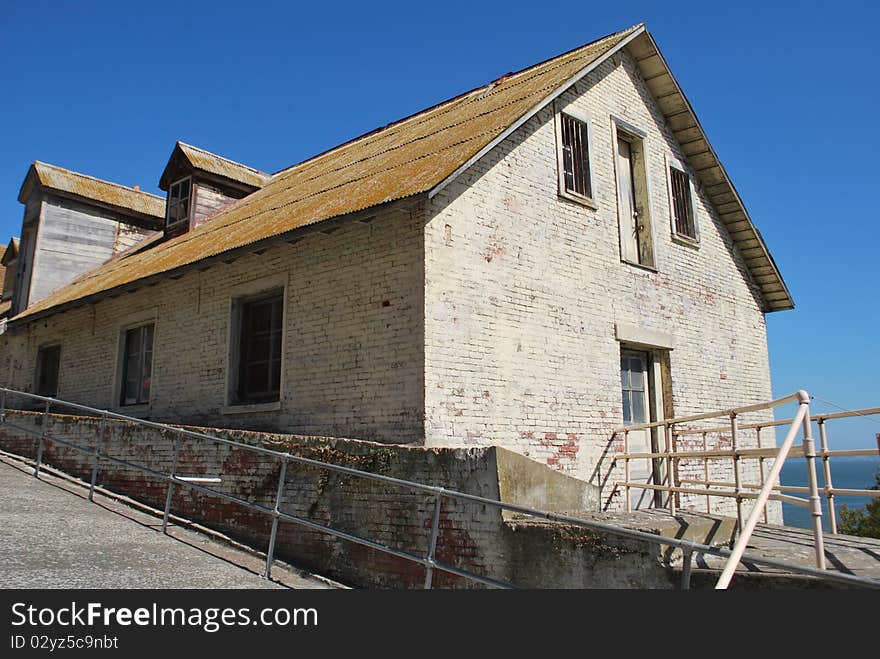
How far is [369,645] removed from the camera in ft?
13.1

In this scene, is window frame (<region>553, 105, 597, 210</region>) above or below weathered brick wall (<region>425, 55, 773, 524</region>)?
above

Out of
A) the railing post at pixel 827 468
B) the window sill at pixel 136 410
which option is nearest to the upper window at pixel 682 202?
the railing post at pixel 827 468

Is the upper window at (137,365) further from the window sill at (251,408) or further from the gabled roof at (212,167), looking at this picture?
the gabled roof at (212,167)

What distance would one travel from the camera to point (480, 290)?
8.77 m

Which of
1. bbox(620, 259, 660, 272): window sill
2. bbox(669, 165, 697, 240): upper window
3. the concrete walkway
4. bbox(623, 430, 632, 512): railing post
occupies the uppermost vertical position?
bbox(669, 165, 697, 240): upper window

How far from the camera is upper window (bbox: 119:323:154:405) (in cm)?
1264

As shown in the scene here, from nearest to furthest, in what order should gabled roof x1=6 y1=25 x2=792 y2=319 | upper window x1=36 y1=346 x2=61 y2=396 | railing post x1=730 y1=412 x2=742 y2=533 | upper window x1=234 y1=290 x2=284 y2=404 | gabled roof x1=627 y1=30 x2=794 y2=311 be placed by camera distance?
railing post x1=730 y1=412 x2=742 y2=533 → gabled roof x1=6 y1=25 x2=792 y2=319 → upper window x1=234 y1=290 x2=284 y2=404 → gabled roof x1=627 y1=30 x2=794 y2=311 → upper window x1=36 y1=346 x2=61 y2=396

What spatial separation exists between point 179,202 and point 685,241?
36.8 feet

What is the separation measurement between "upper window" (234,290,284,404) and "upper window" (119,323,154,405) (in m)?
2.61

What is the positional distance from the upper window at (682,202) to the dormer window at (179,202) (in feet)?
34.4

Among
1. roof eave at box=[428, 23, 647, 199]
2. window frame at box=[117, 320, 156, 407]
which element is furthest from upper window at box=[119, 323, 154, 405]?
roof eave at box=[428, 23, 647, 199]

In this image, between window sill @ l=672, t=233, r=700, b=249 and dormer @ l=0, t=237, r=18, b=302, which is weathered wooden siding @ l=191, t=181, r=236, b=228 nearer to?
dormer @ l=0, t=237, r=18, b=302

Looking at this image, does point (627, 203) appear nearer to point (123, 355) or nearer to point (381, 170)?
point (381, 170)

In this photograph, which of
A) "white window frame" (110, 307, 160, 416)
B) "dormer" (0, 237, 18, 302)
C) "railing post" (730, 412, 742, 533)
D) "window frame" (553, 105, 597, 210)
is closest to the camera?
"railing post" (730, 412, 742, 533)
